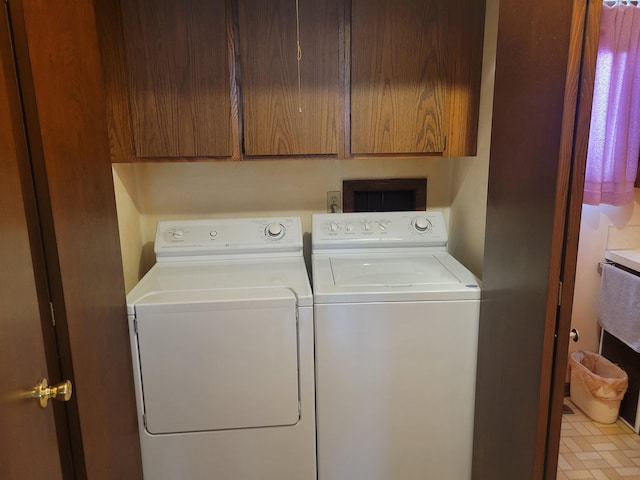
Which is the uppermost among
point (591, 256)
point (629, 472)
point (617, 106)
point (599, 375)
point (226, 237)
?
point (617, 106)

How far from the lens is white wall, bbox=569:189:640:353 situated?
2330mm

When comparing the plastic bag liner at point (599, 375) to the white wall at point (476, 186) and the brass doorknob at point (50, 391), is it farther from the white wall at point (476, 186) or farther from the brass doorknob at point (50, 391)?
the brass doorknob at point (50, 391)

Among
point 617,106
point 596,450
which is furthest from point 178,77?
point 596,450

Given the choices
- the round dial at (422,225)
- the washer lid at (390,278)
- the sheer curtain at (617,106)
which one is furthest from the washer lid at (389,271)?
the sheer curtain at (617,106)

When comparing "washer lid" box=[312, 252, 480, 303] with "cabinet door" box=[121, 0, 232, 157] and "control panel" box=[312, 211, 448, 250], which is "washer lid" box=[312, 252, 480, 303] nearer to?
"control panel" box=[312, 211, 448, 250]

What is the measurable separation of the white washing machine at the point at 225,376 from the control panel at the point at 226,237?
0.28m

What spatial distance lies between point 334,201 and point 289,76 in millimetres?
714

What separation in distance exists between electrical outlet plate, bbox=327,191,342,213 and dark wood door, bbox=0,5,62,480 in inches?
61.1

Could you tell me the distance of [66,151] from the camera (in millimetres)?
1140

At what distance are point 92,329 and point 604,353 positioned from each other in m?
2.55

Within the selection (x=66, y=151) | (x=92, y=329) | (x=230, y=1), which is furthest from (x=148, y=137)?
(x=92, y=329)

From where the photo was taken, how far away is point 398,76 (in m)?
1.92

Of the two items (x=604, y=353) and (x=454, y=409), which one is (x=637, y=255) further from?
(x=454, y=409)

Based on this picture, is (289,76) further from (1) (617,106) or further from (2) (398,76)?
(1) (617,106)
